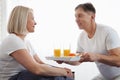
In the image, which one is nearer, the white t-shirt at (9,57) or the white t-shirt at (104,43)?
the white t-shirt at (9,57)

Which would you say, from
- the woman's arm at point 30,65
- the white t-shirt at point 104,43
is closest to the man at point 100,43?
the white t-shirt at point 104,43

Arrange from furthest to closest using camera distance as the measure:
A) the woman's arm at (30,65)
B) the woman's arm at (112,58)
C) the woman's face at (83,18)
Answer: the woman's face at (83,18), the woman's arm at (112,58), the woman's arm at (30,65)

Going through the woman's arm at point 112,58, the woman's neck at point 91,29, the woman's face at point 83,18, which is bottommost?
the woman's arm at point 112,58

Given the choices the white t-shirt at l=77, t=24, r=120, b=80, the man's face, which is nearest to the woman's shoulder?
the white t-shirt at l=77, t=24, r=120, b=80

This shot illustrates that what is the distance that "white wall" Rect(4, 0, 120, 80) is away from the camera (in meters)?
3.04

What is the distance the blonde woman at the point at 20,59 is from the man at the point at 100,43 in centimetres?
36

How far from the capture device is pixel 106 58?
2152 mm

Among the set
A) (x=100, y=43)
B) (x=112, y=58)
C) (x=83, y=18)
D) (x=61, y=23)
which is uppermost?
(x=83, y=18)

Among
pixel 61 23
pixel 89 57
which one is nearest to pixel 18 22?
pixel 89 57

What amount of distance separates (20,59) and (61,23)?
1328mm

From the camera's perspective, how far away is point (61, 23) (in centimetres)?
314

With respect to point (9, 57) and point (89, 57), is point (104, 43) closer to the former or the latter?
point (89, 57)

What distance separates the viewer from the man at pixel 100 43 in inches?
85.7

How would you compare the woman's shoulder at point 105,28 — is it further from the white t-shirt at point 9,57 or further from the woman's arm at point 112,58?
the white t-shirt at point 9,57
